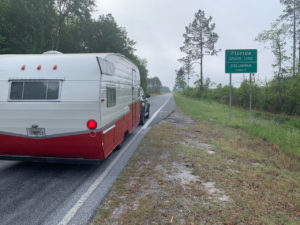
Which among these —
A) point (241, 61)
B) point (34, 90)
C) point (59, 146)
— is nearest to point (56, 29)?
point (241, 61)

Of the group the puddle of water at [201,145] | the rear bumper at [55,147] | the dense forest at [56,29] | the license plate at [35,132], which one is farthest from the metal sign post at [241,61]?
the dense forest at [56,29]

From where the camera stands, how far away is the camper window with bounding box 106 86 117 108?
499cm

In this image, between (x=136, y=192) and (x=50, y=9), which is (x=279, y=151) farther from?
(x=50, y=9)

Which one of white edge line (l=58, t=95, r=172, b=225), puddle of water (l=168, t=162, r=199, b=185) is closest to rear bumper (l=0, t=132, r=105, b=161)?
white edge line (l=58, t=95, r=172, b=225)

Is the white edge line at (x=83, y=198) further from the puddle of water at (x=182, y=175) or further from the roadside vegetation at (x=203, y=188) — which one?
the puddle of water at (x=182, y=175)

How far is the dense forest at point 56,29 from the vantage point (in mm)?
21219

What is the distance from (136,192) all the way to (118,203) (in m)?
0.47

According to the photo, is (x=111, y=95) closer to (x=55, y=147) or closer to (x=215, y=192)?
(x=55, y=147)

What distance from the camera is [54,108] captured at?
4.46 metres

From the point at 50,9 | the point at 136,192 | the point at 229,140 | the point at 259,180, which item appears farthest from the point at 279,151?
the point at 50,9

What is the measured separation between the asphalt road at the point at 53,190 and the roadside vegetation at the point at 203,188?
27cm

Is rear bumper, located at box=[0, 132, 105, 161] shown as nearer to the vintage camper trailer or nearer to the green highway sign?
the vintage camper trailer

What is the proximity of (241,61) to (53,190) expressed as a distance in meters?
10.8

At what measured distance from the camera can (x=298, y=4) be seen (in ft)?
75.3
